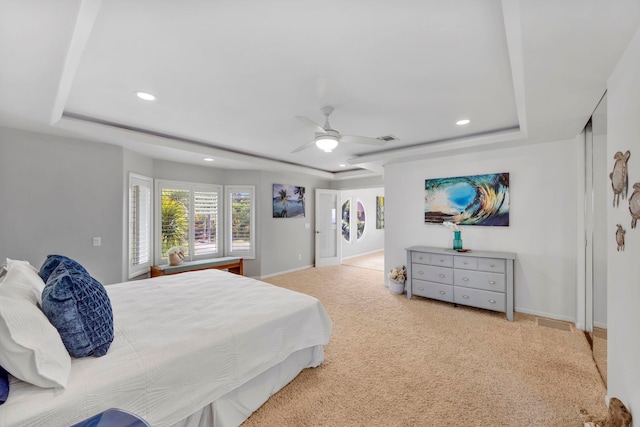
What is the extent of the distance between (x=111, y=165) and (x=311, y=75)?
3.17 meters

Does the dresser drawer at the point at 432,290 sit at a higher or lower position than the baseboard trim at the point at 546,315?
higher

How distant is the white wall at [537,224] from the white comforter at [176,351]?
118 inches

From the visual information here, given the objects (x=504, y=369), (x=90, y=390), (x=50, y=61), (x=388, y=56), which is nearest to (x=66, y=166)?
(x=50, y=61)

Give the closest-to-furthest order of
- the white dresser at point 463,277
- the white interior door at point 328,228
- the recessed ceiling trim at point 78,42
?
the recessed ceiling trim at point 78,42, the white dresser at point 463,277, the white interior door at point 328,228

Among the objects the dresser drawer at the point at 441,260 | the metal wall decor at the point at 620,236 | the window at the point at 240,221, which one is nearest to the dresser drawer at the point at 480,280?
the dresser drawer at the point at 441,260

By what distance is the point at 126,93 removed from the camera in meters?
2.40

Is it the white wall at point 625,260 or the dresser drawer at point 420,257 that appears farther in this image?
the dresser drawer at point 420,257

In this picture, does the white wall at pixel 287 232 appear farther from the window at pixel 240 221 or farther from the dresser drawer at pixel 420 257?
the dresser drawer at pixel 420 257

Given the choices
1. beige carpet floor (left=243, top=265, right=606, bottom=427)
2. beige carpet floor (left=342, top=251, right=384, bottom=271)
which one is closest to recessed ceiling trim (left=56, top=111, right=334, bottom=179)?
beige carpet floor (left=342, top=251, right=384, bottom=271)

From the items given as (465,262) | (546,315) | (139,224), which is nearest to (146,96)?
(139,224)

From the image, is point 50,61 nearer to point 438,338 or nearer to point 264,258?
point 438,338

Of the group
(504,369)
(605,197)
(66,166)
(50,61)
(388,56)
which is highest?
(388,56)

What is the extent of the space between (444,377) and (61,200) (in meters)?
4.53

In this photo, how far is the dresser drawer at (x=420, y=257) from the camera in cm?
404
